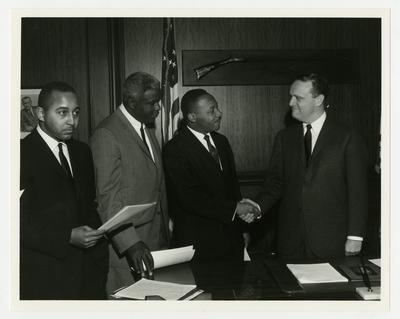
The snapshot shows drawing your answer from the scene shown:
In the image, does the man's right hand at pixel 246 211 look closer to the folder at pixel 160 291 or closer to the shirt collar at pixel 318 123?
the shirt collar at pixel 318 123

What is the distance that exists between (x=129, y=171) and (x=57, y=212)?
560 mm

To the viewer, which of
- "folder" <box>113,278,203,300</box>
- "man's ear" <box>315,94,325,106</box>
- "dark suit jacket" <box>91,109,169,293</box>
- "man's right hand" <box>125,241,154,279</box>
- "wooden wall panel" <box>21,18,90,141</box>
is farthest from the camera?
"wooden wall panel" <box>21,18,90,141</box>

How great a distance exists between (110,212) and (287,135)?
48.6 inches

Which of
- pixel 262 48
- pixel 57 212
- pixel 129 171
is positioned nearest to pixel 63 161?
pixel 57 212

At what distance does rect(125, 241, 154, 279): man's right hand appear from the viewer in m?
2.36

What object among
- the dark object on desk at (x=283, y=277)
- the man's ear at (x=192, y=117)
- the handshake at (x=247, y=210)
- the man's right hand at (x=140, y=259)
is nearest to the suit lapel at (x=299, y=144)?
the handshake at (x=247, y=210)

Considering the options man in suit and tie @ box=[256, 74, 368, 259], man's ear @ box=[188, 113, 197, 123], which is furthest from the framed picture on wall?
man in suit and tie @ box=[256, 74, 368, 259]

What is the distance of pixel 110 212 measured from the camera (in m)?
2.78

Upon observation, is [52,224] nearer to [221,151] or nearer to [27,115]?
[221,151]

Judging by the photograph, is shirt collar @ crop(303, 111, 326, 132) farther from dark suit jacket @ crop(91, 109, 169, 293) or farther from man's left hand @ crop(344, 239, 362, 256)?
dark suit jacket @ crop(91, 109, 169, 293)

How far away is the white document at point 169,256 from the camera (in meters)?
2.33

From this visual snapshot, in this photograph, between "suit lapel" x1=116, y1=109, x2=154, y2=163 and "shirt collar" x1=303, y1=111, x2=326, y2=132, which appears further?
"shirt collar" x1=303, y1=111, x2=326, y2=132
